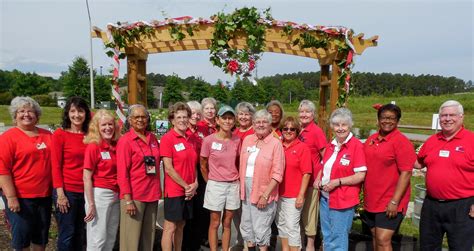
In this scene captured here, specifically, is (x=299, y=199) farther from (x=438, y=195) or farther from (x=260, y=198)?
(x=438, y=195)

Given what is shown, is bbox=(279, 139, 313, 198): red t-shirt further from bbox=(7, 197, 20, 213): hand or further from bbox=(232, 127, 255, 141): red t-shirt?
bbox=(7, 197, 20, 213): hand

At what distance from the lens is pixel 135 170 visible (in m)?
3.57

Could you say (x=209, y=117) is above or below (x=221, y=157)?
above

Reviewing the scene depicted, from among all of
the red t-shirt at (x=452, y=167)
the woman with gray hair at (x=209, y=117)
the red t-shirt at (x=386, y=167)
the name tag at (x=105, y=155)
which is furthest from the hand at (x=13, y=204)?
the red t-shirt at (x=452, y=167)

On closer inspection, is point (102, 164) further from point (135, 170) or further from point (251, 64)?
point (251, 64)

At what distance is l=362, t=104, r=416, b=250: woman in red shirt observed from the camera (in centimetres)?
344

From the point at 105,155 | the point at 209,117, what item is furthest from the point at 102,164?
the point at 209,117

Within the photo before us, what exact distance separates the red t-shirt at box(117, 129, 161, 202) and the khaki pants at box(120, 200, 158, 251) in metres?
0.11

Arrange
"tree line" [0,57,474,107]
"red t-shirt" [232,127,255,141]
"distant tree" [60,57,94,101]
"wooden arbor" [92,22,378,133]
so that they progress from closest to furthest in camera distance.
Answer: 1. "red t-shirt" [232,127,255,141]
2. "wooden arbor" [92,22,378,133]
3. "tree line" [0,57,474,107]
4. "distant tree" [60,57,94,101]

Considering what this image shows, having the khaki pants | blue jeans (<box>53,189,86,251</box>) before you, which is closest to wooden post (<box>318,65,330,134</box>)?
the khaki pants

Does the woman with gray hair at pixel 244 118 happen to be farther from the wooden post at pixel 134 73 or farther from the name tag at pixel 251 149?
the wooden post at pixel 134 73

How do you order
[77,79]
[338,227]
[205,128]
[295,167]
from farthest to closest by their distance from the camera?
[77,79], [205,128], [295,167], [338,227]

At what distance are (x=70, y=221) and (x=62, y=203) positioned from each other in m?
0.21

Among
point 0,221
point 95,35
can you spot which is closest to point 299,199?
point 95,35
